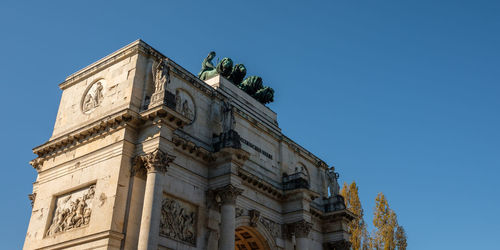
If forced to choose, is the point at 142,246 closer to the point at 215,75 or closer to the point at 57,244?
the point at 57,244

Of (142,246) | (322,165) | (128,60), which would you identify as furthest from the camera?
(322,165)

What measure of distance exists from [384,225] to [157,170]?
83.8 ft

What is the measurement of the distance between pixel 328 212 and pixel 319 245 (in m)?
2.01

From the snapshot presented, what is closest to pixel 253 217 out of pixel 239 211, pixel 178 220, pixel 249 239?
pixel 239 211

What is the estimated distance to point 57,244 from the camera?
17656 millimetres

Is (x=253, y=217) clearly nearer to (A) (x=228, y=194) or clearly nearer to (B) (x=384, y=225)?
(A) (x=228, y=194)

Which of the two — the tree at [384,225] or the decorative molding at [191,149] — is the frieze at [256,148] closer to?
the decorative molding at [191,149]

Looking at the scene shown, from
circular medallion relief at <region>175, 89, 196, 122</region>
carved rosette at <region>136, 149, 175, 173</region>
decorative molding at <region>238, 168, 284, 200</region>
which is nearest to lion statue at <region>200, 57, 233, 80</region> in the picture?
circular medallion relief at <region>175, 89, 196, 122</region>

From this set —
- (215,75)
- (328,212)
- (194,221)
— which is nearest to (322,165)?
(328,212)

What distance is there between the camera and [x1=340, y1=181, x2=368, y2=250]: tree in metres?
36.3

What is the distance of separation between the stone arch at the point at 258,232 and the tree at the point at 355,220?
44.3 ft

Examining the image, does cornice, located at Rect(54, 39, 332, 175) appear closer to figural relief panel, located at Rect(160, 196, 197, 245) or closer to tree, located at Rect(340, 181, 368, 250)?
figural relief panel, located at Rect(160, 196, 197, 245)

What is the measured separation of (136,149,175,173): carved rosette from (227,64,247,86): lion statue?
1131 centimetres

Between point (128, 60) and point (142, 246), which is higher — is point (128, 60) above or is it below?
above
